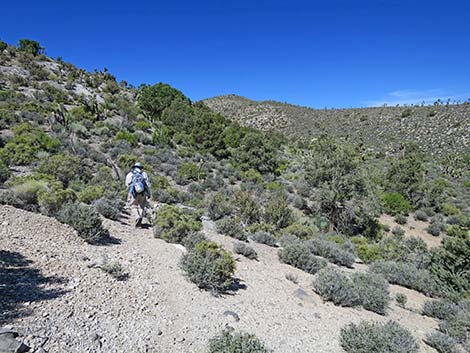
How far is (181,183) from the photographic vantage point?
720 inches

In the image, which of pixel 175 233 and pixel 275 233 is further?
pixel 275 233

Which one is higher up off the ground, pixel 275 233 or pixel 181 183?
pixel 181 183

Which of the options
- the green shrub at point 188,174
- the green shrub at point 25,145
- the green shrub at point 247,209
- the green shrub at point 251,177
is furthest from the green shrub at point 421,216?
the green shrub at point 25,145

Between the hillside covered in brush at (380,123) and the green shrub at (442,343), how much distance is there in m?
36.8

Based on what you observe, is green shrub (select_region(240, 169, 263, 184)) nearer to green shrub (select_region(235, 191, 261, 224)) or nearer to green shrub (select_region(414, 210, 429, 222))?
green shrub (select_region(235, 191, 261, 224))

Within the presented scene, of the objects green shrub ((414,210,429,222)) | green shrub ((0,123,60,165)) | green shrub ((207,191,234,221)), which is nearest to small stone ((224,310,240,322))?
green shrub ((207,191,234,221))

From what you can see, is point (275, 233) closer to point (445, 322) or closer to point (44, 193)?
point (445, 322)

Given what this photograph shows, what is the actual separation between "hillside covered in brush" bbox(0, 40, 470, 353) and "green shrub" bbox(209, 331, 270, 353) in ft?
0.09

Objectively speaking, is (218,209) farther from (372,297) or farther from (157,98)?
(157,98)

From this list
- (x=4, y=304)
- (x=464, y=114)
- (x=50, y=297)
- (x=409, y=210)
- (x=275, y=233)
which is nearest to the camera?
(x=4, y=304)

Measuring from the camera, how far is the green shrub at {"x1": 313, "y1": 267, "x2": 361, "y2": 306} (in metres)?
7.01

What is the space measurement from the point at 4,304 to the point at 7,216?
13.1ft

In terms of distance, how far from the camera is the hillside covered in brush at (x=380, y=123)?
42219mm

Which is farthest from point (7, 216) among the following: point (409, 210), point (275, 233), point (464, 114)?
point (464, 114)
